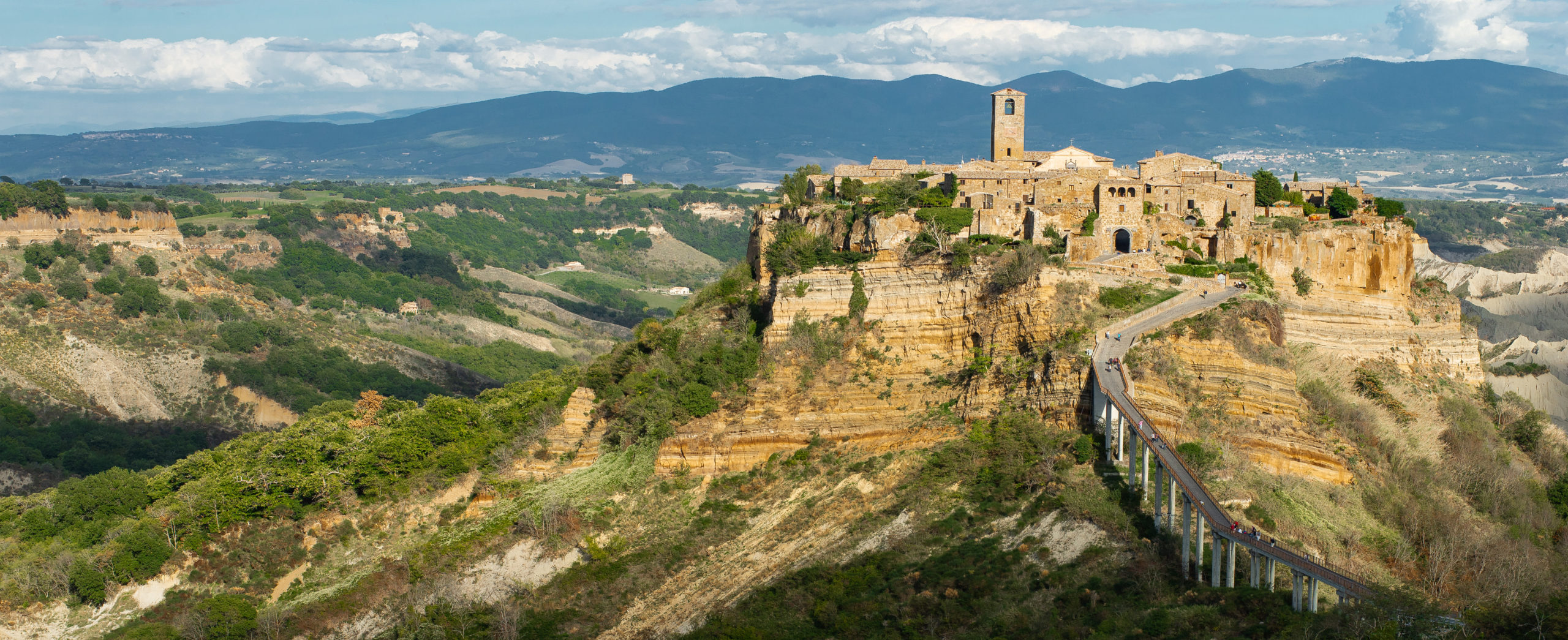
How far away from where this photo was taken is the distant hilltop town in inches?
2025

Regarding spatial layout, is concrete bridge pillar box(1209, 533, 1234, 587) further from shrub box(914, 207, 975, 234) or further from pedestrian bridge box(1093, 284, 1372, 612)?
shrub box(914, 207, 975, 234)

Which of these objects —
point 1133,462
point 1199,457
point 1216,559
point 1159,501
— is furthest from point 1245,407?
point 1216,559

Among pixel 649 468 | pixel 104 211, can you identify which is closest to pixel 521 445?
pixel 649 468

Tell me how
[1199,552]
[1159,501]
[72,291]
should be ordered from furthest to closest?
1. [72,291]
2. [1159,501]
3. [1199,552]

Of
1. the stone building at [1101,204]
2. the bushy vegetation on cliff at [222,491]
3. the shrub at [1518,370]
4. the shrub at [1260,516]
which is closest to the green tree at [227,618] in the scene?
the bushy vegetation on cliff at [222,491]

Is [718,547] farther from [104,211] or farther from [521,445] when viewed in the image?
[104,211]

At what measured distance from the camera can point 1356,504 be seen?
123 feet

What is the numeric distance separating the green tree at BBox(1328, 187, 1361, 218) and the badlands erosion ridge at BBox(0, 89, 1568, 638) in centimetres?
11

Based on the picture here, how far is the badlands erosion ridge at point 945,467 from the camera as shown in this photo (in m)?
34.4

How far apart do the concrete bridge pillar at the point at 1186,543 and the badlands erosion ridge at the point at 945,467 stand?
0.21 m

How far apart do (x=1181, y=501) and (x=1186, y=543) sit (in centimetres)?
335

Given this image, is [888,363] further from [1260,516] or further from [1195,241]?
[1260,516]

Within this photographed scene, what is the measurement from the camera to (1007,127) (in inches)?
2520

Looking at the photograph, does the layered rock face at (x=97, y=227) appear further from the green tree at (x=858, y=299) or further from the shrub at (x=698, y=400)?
the green tree at (x=858, y=299)
